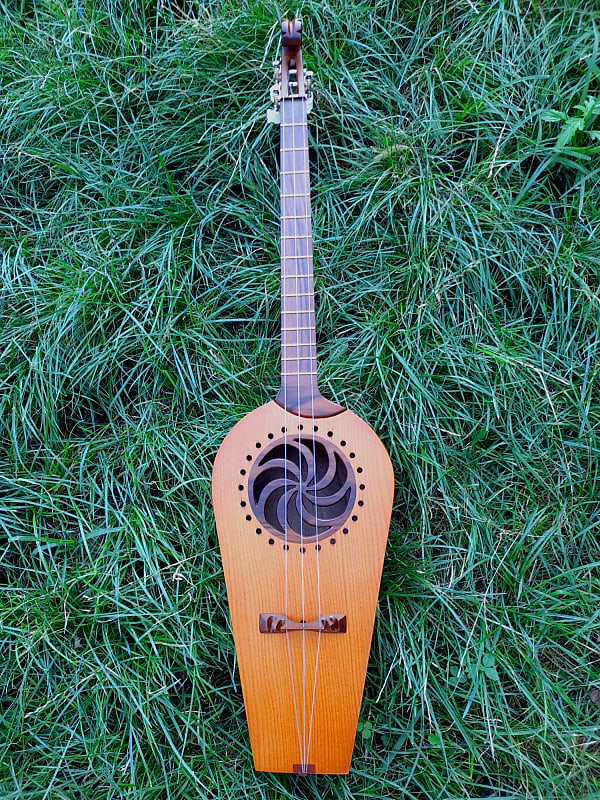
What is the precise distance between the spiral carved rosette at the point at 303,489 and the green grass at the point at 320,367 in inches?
14.8

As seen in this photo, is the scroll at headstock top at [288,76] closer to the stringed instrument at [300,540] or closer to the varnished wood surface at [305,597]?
the stringed instrument at [300,540]

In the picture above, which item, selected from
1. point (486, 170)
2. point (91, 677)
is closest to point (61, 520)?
point (91, 677)

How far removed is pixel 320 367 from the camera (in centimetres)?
239

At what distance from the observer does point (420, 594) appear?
2221mm

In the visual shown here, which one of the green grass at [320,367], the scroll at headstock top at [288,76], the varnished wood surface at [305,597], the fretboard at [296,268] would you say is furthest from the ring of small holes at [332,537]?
the scroll at headstock top at [288,76]

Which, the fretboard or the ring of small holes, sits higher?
the fretboard

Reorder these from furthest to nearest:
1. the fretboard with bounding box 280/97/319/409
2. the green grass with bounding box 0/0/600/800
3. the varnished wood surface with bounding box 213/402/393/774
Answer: the green grass with bounding box 0/0/600/800
the fretboard with bounding box 280/97/319/409
the varnished wood surface with bounding box 213/402/393/774

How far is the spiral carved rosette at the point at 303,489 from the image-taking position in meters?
2.01

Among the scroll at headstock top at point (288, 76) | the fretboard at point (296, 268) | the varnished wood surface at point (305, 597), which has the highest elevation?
the scroll at headstock top at point (288, 76)

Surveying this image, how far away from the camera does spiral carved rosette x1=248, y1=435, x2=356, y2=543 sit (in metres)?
2.01

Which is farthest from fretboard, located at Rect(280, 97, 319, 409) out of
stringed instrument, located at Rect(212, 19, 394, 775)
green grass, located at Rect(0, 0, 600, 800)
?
green grass, located at Rect(0, 0, 600, 800)

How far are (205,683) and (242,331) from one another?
140cm

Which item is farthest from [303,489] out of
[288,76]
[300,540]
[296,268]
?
[288,76]

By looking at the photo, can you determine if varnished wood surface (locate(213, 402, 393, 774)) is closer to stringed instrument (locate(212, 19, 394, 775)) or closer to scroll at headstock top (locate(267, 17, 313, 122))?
stringed instrument (locate(212, 19, 394, 775))
